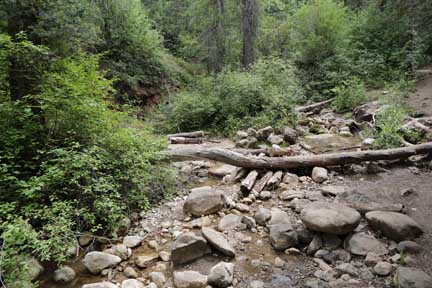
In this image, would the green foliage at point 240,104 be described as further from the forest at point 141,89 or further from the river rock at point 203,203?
the river rock at point 203,203

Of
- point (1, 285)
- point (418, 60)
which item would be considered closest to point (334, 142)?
point (1, 285)

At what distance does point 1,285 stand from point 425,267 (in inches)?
149

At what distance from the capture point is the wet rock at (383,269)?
8.21 feet

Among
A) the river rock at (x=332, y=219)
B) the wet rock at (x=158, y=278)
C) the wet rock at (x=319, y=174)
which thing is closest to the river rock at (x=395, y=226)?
the river rock at (x=332, y=219)

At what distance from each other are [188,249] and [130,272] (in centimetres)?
65

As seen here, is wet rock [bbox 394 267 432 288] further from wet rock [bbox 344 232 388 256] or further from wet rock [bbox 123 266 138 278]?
wet rock [bbox 123 266 138 278]

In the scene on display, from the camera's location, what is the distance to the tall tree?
36.0 ft

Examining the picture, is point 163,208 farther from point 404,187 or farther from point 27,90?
point 404,187

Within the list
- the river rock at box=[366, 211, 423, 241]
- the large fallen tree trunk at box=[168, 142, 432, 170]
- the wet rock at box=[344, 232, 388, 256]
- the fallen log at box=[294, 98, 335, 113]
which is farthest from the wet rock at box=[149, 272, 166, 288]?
the fallen log at box=[294, 98, 335, 113]

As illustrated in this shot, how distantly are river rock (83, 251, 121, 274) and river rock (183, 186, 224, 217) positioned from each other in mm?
1202

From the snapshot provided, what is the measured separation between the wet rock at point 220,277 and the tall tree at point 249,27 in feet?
32.0

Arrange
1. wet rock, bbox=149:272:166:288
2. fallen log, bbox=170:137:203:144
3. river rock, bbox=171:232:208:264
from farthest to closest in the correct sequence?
fallen log, bbox=170:137:203:144, river rock, bbox=171:232:208:264, wet rock, bbox=149:272:166:288

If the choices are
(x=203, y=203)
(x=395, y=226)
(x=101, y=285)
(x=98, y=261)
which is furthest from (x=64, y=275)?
(x=395, y=226)

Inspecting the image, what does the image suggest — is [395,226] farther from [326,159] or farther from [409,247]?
[326,159]
